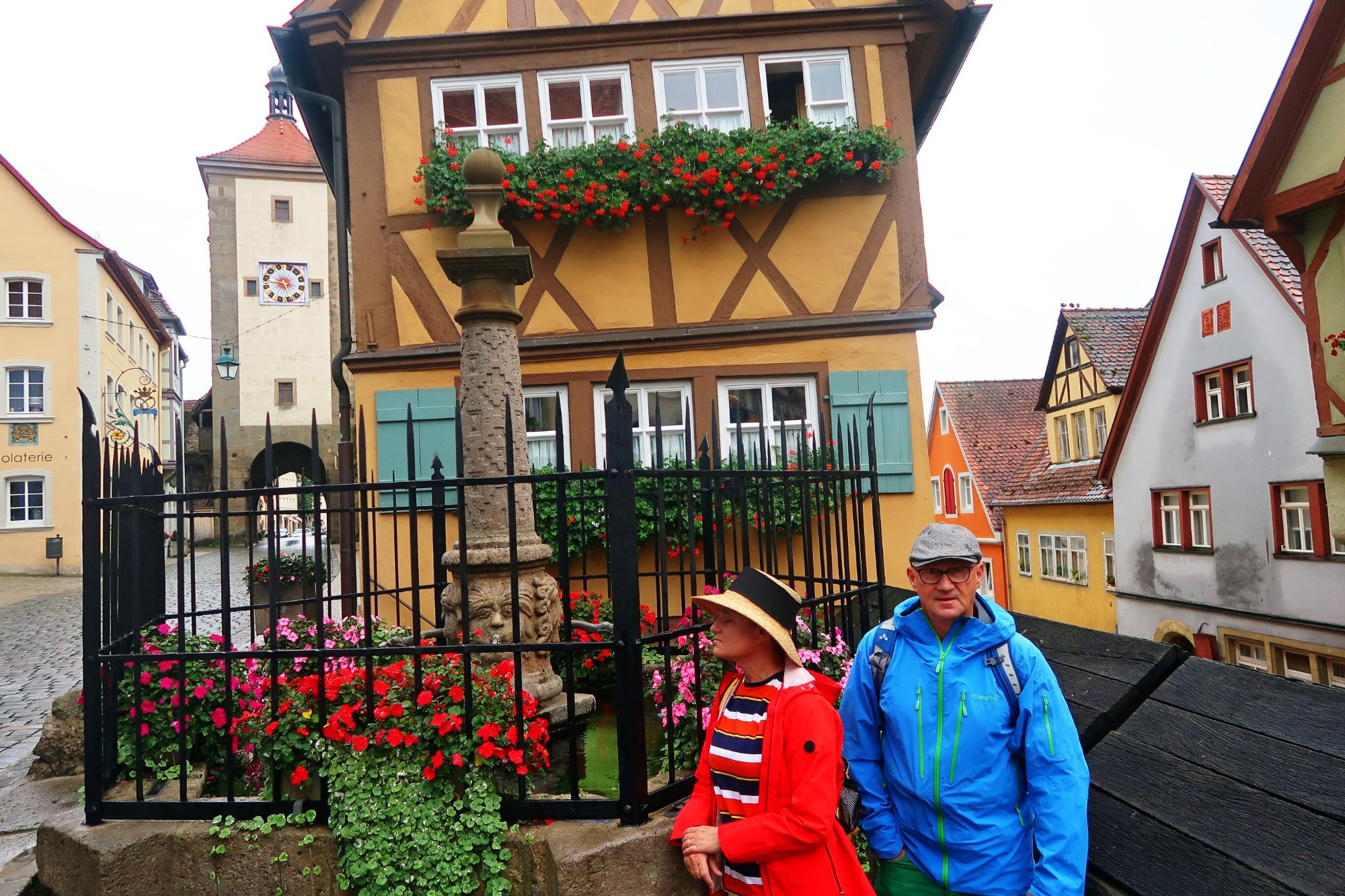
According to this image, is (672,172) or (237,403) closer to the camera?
(672,172)

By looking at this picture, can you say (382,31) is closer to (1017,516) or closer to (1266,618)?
(1266,618)

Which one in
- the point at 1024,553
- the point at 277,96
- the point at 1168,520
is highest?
the point at 277,96

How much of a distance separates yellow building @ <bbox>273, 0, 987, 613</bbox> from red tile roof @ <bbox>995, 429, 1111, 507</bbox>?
14.5m

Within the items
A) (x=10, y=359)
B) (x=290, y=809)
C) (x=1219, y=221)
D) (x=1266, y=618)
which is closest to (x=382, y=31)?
(x=290, y=809)

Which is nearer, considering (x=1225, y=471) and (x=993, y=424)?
(x=1225, y=471)

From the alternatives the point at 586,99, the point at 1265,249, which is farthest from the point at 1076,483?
the point at 586,99

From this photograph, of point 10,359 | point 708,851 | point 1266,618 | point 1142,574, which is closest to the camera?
point 708,851

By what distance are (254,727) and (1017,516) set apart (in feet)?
80.8

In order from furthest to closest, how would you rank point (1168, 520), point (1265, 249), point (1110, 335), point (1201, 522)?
1. point (1110, 335)
2. point (1168, 520)
3. point (1201, 522)
4. point (1265, 249)

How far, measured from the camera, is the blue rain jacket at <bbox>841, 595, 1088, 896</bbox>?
83.5 inches

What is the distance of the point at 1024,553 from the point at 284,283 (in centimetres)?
2573

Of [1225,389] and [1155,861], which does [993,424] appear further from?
[1155,861]

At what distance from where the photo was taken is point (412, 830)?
2867 mm

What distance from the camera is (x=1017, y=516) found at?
25.0m
